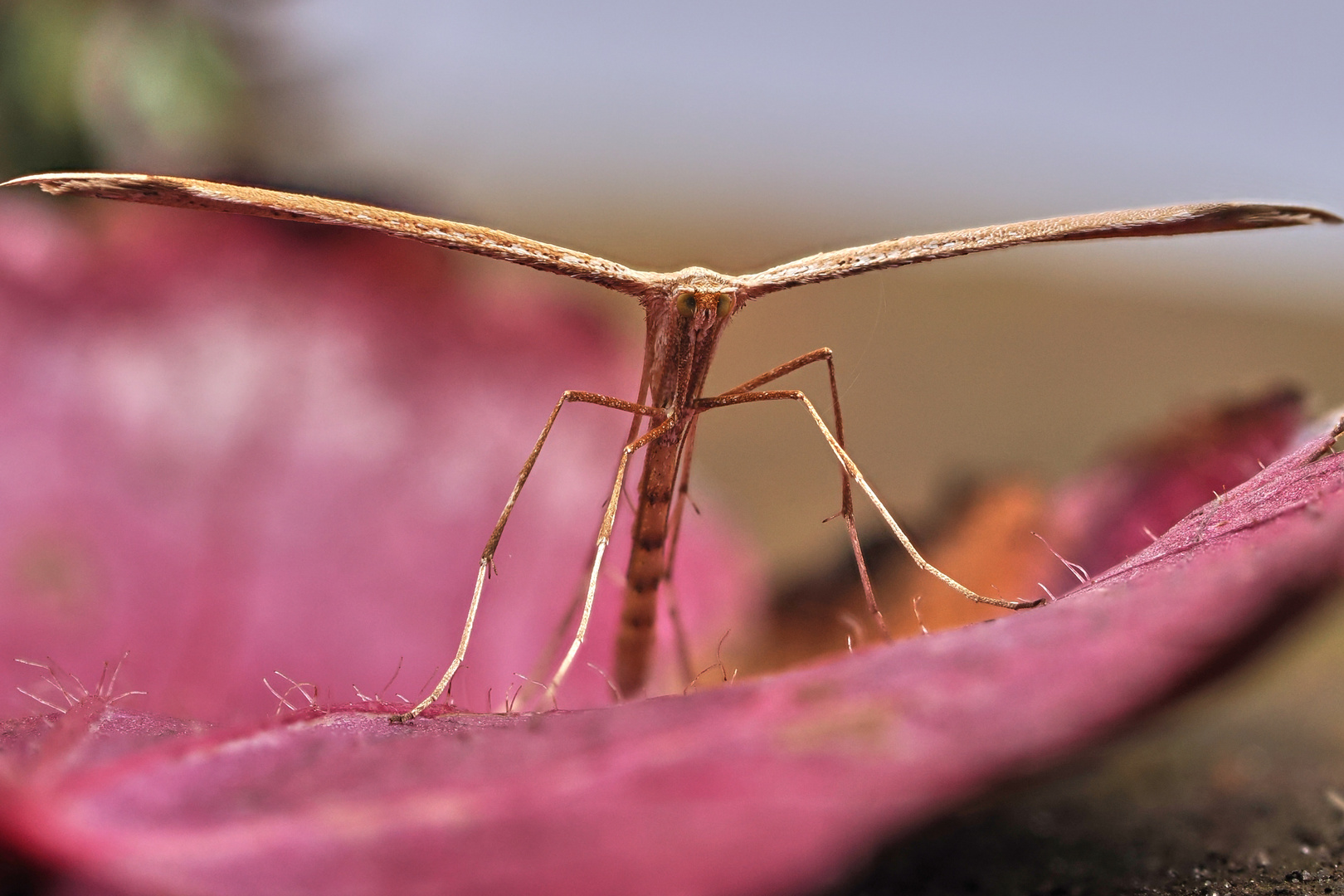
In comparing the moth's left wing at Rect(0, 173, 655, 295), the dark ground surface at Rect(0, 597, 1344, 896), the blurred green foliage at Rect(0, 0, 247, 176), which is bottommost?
the dark ground surface at Rect(0, 597, 1344, 896)

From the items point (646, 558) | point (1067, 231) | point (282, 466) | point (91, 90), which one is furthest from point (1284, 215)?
point (91, 90)

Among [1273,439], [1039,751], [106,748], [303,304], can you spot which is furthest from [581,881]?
[303,304]

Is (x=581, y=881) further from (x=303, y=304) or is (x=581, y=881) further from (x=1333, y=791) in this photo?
(x=303, y=304)

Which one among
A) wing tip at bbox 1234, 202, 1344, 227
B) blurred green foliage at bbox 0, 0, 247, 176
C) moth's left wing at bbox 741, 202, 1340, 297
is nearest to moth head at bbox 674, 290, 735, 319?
moth's left wing at bbox 741, 202, 1340, 297

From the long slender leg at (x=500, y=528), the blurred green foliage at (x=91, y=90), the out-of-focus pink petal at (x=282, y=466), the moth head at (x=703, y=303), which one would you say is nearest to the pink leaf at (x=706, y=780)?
the long slender leg at (x=500, y=528)

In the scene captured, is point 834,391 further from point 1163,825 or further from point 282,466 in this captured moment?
point 282,466

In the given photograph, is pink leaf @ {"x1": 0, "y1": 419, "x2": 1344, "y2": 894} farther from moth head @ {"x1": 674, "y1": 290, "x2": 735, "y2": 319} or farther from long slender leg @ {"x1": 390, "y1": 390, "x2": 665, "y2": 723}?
moth head @ {"x1": 674, "y1": 290, "x2": 735, "y2": 319}
